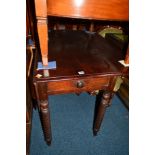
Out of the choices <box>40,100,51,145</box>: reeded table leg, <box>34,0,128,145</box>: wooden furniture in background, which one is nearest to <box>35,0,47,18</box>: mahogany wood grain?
<box>34,0,128,145</box>: wooden furniture in background

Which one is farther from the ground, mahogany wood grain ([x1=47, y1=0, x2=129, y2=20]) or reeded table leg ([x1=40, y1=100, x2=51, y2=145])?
mahogany wood grain ([x1=47, y1=0, x2=129, y2=20])

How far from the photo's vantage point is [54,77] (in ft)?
2.63

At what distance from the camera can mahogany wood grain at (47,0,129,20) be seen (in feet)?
2.02

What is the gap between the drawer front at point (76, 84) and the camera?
850 millimetres

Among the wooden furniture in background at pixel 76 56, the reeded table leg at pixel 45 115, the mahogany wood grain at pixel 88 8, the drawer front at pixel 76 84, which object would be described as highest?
the mahogany wood grain at pixel 88 8

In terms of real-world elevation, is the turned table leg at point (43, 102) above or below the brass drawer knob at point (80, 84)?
below

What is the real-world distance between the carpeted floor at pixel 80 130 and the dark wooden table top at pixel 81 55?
64 centimetres

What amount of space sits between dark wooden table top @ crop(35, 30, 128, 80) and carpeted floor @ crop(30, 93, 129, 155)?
0.64 m

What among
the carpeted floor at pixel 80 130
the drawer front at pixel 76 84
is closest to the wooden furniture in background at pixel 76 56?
the drawer front at pixel 76 84

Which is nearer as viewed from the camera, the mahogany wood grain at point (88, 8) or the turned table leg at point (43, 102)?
the mahogany wood grain at point (88, 8)

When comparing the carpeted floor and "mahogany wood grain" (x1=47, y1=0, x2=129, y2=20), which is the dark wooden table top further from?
the carpeted floor

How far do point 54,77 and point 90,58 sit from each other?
0.27 metres

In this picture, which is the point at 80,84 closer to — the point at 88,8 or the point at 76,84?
the point at 76,84

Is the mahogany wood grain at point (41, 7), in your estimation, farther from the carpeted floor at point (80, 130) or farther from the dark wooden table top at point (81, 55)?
the carpeted floor at point (80, 130)
